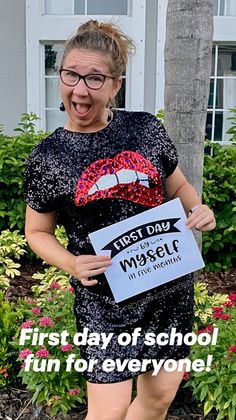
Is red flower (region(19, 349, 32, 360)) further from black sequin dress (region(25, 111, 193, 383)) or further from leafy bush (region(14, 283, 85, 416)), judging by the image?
black sequin dress (region(25, 111, 193, 383))

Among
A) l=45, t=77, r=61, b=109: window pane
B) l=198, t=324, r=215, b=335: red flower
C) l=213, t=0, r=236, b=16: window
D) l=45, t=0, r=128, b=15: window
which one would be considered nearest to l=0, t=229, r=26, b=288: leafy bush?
l=198, t=324, r=215, b=335: red flower

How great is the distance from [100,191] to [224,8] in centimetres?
473

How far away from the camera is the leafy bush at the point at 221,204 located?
4.13m

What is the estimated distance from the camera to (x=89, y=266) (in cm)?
167

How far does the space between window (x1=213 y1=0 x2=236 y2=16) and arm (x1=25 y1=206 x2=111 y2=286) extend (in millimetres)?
4658

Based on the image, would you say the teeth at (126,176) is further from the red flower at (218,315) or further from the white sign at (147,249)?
the red flower at (218,315)

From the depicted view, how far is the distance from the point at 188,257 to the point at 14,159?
2.77 metres

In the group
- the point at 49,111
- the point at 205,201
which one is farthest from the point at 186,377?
the point at 49,111

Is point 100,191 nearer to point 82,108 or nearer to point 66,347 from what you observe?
point 82,108

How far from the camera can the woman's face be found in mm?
1686

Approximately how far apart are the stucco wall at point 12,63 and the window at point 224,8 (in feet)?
6.66

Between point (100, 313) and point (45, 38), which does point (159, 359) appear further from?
point (45, 38)

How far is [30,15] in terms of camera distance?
568 cm

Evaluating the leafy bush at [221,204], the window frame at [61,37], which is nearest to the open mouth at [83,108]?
the leafy bush at [221,204]
